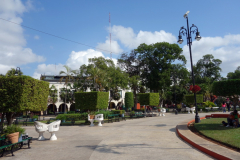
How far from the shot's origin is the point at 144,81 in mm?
43438

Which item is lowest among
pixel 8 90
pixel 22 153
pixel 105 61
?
pixel 22 153

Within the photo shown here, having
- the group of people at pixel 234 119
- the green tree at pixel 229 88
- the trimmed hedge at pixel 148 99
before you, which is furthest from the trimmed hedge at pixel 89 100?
the group of people at pixel 234 119

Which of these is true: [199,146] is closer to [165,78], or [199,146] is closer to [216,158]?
[216,158]

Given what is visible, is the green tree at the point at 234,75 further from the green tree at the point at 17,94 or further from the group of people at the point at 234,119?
the green tree at the point at 17,94

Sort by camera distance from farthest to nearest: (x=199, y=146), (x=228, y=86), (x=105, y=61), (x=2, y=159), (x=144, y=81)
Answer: (x=144, y=81), (x=105, y=61), (x=228, y=86), (x=199, y=146), (x=2, y=159)

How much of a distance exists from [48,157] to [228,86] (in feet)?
35.8

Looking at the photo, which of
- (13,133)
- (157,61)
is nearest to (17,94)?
(13,133)

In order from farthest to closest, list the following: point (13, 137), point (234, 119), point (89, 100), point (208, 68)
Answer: point (208, 68) → point (89, 100) → point (234, 119) → point (13, 137)

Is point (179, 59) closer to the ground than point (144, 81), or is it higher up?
higher up

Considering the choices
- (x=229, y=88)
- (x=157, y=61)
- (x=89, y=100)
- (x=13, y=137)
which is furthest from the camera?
(x=157, y=61)

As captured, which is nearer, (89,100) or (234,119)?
(234,119)

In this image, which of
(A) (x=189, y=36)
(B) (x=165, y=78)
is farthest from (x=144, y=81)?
(A) (x=189, y=36)

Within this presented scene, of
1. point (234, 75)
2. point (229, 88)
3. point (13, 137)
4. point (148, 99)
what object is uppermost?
point (234, 75)

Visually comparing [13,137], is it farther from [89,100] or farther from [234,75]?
[234,75]
